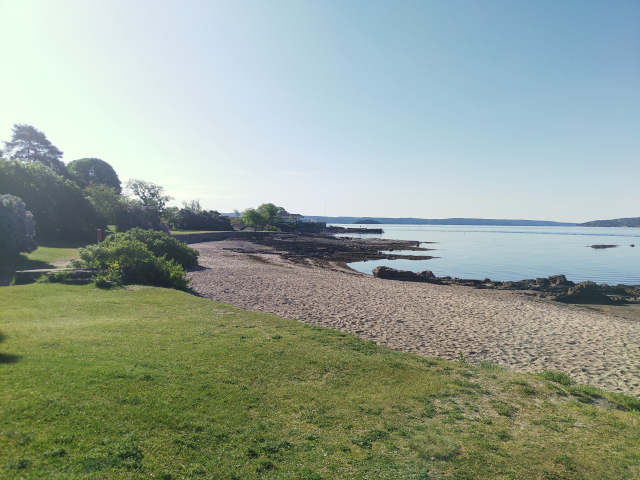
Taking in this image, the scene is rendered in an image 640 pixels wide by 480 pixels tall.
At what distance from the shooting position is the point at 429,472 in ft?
15.2

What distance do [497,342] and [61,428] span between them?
13726 millimetres

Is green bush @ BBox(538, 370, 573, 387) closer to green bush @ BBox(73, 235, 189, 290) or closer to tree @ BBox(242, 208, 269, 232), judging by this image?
green bush @ BBox(73, 235, 189, 290)

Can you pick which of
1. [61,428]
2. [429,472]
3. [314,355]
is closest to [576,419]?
[429,472]

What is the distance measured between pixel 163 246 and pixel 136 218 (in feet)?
75.4

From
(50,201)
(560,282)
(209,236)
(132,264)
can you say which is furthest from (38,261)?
(209,236)

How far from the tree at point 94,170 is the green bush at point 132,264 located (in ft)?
225

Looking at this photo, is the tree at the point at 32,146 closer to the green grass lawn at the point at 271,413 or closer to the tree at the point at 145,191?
the tree at the point at 145,191

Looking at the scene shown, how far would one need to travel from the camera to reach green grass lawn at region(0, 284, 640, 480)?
4.41m

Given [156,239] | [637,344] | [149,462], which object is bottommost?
[637,344]

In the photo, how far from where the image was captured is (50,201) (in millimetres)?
31906

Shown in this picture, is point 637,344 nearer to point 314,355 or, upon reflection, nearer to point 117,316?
point 314,355

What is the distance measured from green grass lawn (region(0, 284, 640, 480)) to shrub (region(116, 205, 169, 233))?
35887 mm

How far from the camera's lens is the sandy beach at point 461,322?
1134cm

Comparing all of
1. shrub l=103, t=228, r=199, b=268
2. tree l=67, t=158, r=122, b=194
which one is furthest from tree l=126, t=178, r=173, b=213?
shrub l=103, t=228, r=199, b=268
